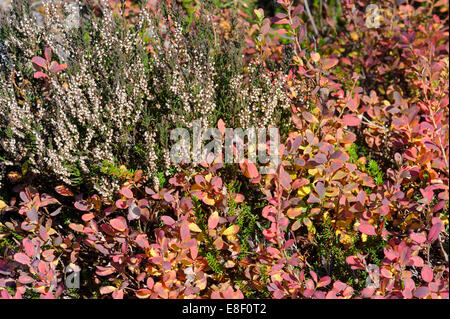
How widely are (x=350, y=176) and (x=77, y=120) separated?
4.66 feet

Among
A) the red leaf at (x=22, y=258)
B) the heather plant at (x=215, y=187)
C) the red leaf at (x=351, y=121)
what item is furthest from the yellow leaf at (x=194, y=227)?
the red leaf at (x=351, y=121)

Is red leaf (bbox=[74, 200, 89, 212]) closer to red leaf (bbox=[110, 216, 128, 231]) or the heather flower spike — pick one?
red leaf (bbox=[110, 216, 128, 231])

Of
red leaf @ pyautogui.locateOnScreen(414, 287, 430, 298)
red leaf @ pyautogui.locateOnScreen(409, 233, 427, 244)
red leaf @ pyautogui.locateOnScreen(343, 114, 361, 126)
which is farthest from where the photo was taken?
red leaf @ pyautogui.locateOnScreen(343, 114, 361, 126)

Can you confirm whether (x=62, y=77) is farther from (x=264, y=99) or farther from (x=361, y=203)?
(x=361, y=203)

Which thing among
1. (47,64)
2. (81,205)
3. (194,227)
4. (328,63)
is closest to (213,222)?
(194,227)

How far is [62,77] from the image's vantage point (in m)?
2.10

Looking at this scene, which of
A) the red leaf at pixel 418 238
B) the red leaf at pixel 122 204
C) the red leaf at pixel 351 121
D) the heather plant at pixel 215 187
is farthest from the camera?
the red leaf at pixel 351 121

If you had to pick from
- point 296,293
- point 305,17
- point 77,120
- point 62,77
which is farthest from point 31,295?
point 305,17

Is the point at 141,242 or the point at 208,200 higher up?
the point at 208,200

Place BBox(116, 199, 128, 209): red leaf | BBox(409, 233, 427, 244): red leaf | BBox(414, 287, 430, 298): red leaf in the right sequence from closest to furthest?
BBox(414, 287, 430, 298): red leaf → BBox(409, 233, 427, 244): red leaf → BBox(116, 199, 128, 209): red leaf

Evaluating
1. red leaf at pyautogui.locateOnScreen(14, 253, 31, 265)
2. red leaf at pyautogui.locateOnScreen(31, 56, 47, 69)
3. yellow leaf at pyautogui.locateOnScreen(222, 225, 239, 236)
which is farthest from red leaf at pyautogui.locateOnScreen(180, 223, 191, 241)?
red leaf at pyautogui.locateOnScreen(31, 56, 47, 69)

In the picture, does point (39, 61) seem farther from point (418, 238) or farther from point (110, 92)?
point (418, 238)

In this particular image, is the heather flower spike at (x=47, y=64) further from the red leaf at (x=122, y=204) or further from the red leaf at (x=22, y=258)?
the red leaf at (x=22, y=258)

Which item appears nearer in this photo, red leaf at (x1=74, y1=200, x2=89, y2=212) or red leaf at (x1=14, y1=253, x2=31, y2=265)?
red leaf at (x1=14, y1=253, x2=31, y2=265)
